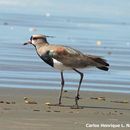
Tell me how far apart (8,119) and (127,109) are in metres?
2.54

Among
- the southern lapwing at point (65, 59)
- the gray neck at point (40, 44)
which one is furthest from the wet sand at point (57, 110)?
the gray neck at point (40, 44)

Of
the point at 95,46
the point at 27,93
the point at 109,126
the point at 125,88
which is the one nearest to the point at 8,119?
the point at 109,126

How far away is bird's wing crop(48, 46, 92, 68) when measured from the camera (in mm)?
14086

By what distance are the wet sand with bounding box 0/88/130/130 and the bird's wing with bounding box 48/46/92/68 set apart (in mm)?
665

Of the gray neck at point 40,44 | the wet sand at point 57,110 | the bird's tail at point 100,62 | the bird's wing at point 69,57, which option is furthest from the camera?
the gray neck at point 40,44

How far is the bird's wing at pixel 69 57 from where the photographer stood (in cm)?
1409

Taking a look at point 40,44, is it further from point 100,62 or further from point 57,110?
point 57,110

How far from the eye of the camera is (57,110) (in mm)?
13133

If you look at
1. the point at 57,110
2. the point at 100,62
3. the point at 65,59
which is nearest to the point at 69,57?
the point at 65,59

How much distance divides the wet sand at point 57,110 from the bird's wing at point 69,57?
2.18 ft

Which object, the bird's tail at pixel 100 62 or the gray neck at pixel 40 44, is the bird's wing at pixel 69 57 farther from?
the gray neck at pixel 40 44

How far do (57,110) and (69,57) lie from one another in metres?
1.35

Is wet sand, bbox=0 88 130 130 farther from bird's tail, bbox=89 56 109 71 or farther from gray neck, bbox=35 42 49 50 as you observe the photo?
gray neck, bbox=35 42 49 50

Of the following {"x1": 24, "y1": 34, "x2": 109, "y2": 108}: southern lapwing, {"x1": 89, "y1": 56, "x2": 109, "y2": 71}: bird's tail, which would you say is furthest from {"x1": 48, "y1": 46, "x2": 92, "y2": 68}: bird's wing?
{"x1": 89, "y1": 56, "x2": 109, "y2": 71}: bird's tail
